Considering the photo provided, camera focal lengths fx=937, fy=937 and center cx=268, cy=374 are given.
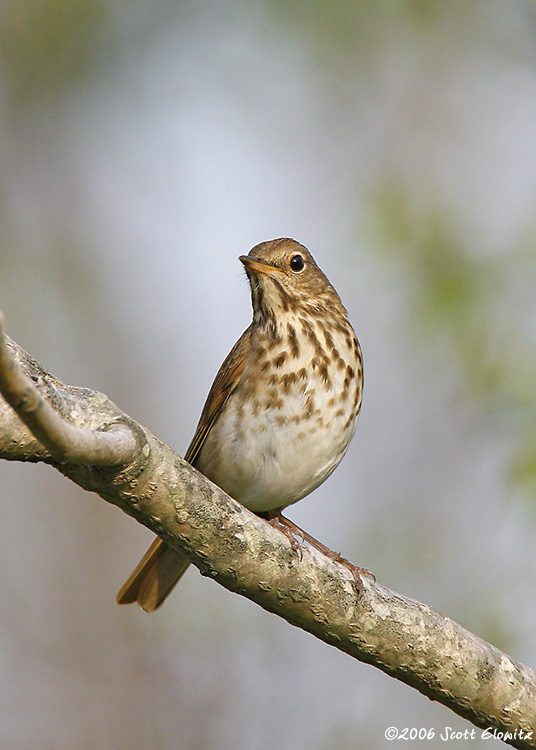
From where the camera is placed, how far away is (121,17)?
11352 mm

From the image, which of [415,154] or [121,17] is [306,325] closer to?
[415,154]

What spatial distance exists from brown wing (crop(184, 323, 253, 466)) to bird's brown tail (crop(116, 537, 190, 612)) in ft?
2.15

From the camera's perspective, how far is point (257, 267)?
6.16 metres

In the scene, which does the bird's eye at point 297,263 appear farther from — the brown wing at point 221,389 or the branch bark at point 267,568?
the branch bark at point 267,568

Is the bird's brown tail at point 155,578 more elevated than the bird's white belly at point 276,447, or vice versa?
the bird's white belly at point 276,447

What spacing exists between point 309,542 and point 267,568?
1538 millimetres

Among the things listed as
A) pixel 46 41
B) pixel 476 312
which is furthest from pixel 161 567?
pixel 46 41

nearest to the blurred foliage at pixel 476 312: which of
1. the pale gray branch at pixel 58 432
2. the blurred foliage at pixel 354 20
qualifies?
the blurred foliage at pixel 354 20

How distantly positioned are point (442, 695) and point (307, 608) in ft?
2.48

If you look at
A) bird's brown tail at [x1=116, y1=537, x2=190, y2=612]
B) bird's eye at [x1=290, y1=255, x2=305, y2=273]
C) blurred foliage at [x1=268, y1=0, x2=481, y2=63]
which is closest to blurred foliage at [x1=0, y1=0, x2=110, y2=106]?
blurred foliage at [x1=268, y1=0, x2=481, y2=63]

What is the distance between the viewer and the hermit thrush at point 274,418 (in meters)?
5.51

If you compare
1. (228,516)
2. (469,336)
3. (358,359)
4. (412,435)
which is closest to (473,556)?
(412,435)

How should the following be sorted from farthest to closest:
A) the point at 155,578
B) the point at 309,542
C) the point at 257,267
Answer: the point at 257,267 < the point at 155,578 < the point at 309,542

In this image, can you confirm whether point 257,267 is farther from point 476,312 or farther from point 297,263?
point 476,312
